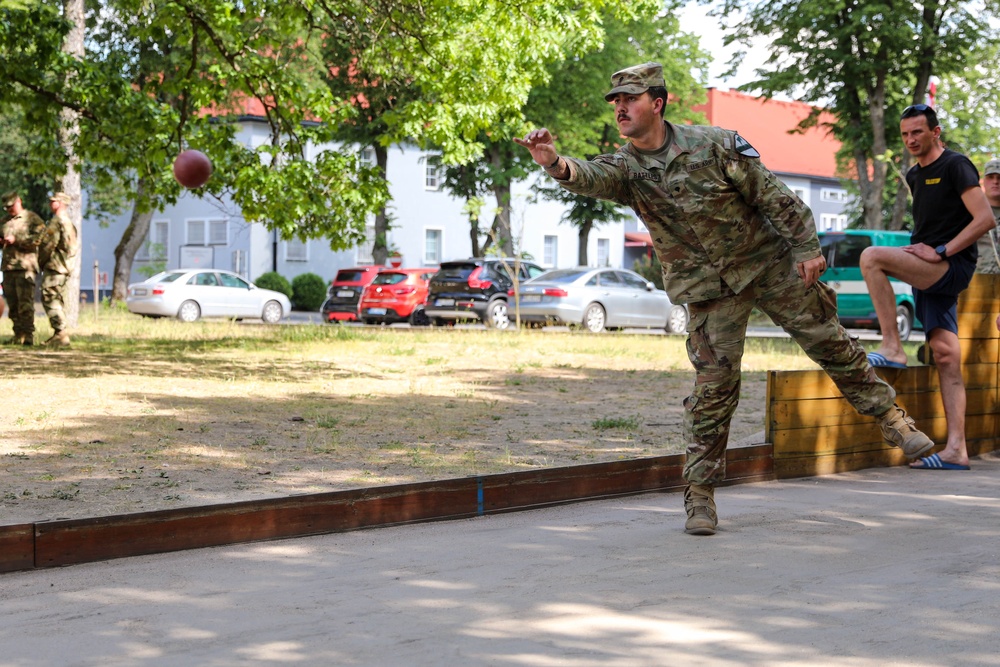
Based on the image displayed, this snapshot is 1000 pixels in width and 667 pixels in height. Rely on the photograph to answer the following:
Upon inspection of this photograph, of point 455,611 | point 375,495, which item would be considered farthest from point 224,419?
point 455,611

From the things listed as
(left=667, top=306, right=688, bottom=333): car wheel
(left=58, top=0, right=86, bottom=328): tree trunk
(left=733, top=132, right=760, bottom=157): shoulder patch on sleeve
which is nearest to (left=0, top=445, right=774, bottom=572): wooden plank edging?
(left=733, top=132, right=760, bottom=157): shoulder patch on sleeve

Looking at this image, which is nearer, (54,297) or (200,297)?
(54,297)

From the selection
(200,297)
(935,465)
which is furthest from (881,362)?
(200,297)

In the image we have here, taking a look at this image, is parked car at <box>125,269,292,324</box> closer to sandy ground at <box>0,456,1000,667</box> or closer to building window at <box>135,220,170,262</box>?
building window at <box>135,220,170,262</box>

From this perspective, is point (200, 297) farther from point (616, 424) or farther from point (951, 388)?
point (951, 388)

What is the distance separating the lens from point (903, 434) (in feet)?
20.7

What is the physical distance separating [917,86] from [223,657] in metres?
27.7

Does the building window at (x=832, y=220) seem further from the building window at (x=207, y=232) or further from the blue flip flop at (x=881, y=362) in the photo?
the blue flip flop at (x=881, y=362)

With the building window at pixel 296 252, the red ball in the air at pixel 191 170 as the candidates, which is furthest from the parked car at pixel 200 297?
the red ball in the air at pixel 191 170

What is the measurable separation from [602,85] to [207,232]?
20.1 m

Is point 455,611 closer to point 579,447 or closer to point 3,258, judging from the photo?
point 579,447

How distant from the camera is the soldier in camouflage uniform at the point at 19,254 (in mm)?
16438

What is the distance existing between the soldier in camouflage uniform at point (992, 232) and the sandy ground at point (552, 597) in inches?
128

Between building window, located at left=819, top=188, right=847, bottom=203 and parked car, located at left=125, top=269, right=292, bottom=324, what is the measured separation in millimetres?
45952
